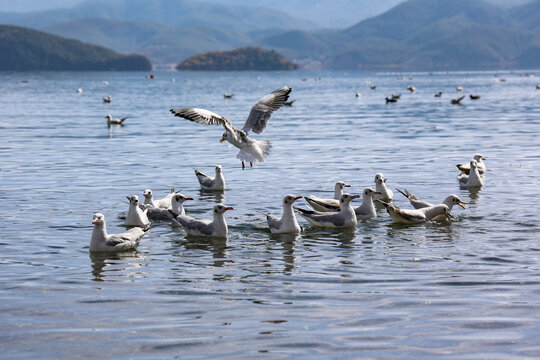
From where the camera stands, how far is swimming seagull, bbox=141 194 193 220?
61.5 feet

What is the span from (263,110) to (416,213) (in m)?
5.83

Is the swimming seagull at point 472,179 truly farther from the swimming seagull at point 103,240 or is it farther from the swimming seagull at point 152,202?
the swimming seagull at point 103,240

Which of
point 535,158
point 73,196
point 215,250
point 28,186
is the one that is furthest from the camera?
point 535,158

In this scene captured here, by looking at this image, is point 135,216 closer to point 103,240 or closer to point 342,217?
point 103,240

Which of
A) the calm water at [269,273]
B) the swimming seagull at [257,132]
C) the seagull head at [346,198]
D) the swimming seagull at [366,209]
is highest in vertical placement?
the swimming seagull at [257,132]

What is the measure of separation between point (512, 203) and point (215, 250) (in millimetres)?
9130

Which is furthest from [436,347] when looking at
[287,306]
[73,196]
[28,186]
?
[28,186]

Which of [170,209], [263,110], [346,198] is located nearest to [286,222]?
A: [346,198]

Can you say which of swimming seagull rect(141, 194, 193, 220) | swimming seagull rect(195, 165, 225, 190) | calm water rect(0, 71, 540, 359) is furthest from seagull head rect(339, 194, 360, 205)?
swimming seagull rect(195, 165, 225, 190)

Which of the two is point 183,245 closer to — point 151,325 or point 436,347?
point 151,325

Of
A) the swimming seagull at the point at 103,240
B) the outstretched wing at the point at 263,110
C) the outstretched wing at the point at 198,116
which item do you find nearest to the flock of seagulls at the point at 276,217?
the swimming seagull at the point at 103,240

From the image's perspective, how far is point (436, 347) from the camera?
9.52m

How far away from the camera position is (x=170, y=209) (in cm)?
1842

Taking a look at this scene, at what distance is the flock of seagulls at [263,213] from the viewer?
15875 millimetres
